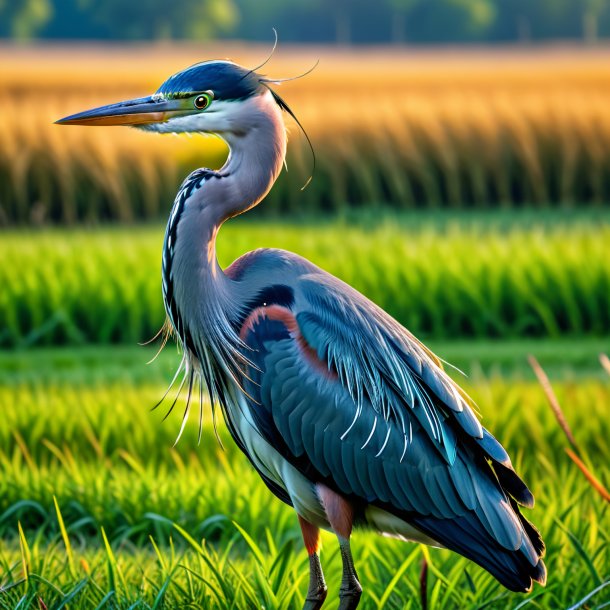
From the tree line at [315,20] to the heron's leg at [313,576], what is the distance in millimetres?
37137

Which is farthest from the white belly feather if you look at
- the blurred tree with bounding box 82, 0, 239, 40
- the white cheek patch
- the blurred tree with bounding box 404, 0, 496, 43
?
the blurred tree with bounding box 404, 0, 496, 43

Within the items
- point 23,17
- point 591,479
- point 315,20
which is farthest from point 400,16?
point 591,479

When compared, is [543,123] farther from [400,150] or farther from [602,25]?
[602,25]

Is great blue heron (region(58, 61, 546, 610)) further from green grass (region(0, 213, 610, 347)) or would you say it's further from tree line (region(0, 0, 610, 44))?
tree line (region(0, 0, 610, 44))

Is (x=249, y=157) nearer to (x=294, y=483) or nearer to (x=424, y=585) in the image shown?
(x=294, y=483)

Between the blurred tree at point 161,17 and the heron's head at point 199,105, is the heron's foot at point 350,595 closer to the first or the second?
the heron's head at point 199,105

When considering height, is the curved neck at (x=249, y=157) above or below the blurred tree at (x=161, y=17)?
below

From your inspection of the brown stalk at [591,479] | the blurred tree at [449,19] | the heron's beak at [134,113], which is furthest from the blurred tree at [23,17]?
the brown stalk at [591,479]

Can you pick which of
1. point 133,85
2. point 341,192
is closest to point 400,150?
point 341,192

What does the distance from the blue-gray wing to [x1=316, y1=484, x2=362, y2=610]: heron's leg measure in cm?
3

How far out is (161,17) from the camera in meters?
40.0

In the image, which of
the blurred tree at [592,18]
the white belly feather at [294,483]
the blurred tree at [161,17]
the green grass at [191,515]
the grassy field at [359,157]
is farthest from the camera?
the blurred tree at [592,18]

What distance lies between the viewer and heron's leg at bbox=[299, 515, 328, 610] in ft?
9.78

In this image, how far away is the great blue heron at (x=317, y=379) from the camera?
9.32 ft
